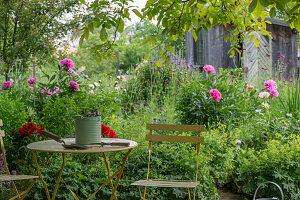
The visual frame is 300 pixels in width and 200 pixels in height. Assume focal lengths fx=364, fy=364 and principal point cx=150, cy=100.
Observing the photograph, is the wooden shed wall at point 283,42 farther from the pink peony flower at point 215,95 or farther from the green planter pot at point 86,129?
the green planter pot at point 86,129

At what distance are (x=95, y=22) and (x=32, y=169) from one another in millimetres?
2009

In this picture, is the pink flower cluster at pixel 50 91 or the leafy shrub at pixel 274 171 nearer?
the leafy shrub at pixel 274 171

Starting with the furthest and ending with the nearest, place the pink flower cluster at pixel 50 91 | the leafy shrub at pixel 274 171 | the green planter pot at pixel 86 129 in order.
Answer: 1. the pink flower cluster at pixel 50 91
2. the leafy shrub at pixel 274 171
3. the green planter pot at pixel 86 129

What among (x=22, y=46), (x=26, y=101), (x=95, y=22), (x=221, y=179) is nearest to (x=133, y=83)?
(x=22, y=46)

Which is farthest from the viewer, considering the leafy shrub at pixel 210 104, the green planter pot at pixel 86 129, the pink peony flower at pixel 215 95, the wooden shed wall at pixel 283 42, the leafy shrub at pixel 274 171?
the wooden shed wall at pixel 283 42

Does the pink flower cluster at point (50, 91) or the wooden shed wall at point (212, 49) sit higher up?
the wooden shed wall at point (212, 49)

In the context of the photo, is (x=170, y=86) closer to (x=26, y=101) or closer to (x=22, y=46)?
(x=22, y=46)

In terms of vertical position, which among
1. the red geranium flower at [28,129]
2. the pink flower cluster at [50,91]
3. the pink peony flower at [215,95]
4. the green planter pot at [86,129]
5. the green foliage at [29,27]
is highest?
the green foliage at [29,27]

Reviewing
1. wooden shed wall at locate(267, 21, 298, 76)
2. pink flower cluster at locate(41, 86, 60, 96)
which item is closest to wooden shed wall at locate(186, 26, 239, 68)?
wooden shed wall at locate(267, 21, 298, 76)

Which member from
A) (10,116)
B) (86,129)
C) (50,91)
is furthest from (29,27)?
(86,129)

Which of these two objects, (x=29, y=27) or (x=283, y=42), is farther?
(x=283, y=42)

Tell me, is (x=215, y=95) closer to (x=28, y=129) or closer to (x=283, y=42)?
(x=28, y=129)

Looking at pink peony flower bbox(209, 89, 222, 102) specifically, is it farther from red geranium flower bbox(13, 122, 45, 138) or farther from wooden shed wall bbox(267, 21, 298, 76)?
wooden shed wall bbox(267, 21, 298, 76)

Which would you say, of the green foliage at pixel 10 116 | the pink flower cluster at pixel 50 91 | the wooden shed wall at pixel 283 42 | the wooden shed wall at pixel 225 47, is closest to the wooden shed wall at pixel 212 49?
the wooden shed wall at pixel 225 47
